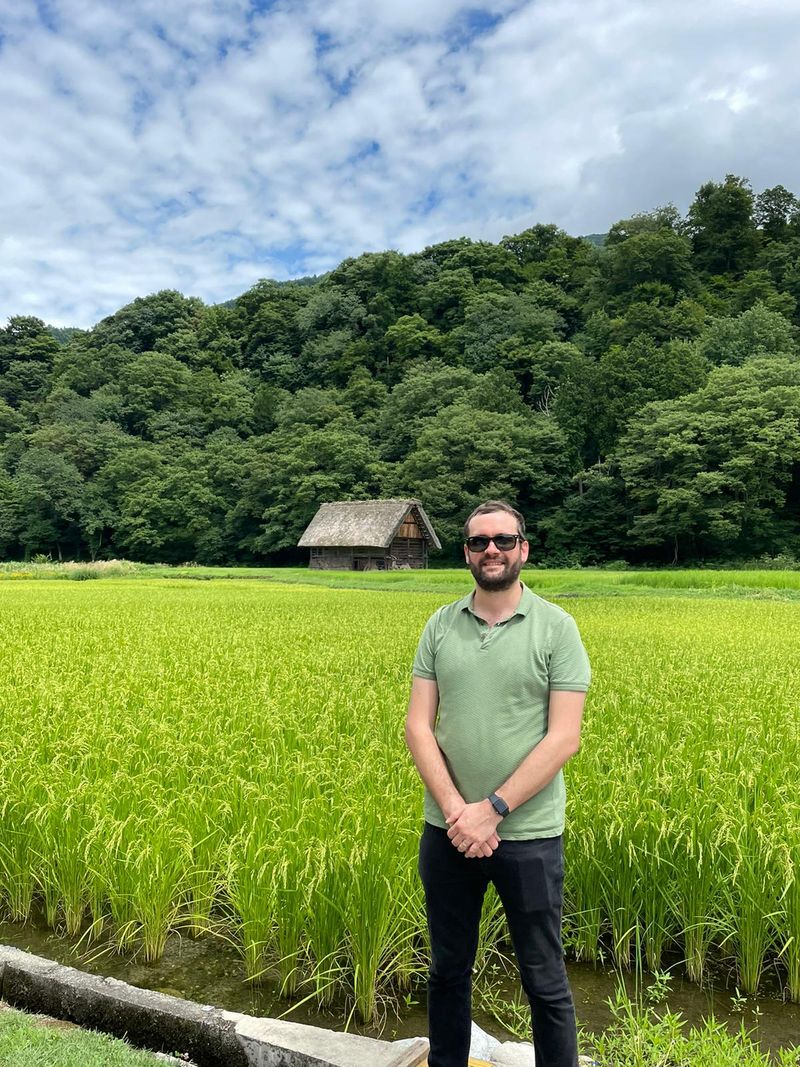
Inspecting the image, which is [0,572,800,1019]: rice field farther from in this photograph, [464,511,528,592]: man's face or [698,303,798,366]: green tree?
[698,303,798,366]: green tree

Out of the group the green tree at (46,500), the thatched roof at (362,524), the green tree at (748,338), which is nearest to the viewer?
the thatched roof at (362,524)

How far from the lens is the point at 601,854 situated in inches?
125

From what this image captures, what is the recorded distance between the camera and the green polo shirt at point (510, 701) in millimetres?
2002

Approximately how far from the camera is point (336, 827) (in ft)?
10.5

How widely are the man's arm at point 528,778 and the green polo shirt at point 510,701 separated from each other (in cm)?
5

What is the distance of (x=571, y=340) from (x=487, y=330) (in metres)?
6.25

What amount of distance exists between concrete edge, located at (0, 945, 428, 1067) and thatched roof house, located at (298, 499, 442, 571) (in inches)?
1328

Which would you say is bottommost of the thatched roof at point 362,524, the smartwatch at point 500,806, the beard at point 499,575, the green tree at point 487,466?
the smartwatch at point 500,806

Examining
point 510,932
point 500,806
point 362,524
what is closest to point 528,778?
point 500,806

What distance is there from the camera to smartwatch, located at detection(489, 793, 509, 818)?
1.90 m

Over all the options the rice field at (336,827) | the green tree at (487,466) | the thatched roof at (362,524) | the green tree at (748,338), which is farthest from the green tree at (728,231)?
the rice field at (336,827)

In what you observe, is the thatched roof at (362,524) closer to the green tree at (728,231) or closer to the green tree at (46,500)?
the green tree at (46,500)

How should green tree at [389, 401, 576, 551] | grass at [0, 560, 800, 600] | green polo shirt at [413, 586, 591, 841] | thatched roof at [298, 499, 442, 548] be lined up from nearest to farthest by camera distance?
1. green polo shirt at [413, 586, 591, 841]
2. grass at [0, 560, 800, 600]
3. thatched roof at [298, 499, 442, 548]
4. green tree at [389, 401, 576, 551]

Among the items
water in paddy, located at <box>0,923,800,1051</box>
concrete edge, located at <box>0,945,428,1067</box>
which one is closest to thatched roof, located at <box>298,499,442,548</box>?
water in paddy, located at <box>0,923,800,1051</box>
